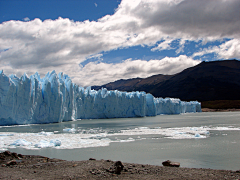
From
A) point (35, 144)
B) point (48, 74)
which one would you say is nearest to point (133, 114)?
point (48, 74)

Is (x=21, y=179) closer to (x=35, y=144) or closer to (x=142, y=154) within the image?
(x=142, y=154)

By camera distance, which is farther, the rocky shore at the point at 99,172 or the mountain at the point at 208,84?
A: the mountain at the point at 208,84

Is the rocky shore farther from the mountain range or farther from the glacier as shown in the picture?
the mountain range

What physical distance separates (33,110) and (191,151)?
18680 mm

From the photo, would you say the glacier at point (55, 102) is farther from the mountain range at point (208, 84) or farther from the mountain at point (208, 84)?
the mountain range at point (208, 84)

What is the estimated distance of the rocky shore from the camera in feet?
16.3

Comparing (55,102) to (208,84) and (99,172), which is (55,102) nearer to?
(99,172)

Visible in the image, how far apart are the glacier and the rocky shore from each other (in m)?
16.5

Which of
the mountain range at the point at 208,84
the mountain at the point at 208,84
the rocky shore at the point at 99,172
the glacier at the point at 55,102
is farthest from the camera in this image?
the mountain at the point at 208,84

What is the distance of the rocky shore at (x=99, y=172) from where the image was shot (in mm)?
4977

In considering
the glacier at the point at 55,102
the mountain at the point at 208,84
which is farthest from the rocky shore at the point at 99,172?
the mountain at the point at 208,84

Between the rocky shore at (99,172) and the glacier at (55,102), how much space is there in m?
16.5

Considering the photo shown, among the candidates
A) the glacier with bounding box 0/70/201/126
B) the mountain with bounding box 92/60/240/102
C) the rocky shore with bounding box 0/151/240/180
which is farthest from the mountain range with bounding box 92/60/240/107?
the rocky shore with bounding box 0/151/240/180

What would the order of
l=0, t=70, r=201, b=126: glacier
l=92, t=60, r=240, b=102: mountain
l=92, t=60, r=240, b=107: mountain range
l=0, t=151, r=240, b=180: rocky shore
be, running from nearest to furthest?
l=0, t=151, r=240, b=180: rocky shore → l=0, t=70, r=201, b=126: glacier → l=92, t=60, r=240, b=107: mountain range → l=92, t=60, r=240, b=102: mountain
